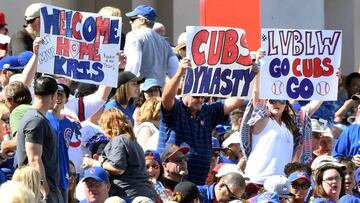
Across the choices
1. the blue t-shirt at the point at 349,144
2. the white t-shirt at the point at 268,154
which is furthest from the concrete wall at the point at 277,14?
the white t-shirt at the point at 268,154

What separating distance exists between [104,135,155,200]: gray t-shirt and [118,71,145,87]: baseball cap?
190 centimetres

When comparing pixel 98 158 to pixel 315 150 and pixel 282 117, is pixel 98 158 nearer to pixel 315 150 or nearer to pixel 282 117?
pixel 282 117

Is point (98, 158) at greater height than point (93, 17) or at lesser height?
lesser

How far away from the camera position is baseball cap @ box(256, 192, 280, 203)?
1254 centimetres

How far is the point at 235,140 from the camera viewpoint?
15.3 m

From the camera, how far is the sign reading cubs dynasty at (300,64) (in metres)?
14.5

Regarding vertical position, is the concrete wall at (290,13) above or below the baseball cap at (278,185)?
above

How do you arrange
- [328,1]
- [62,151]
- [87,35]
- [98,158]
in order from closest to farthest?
[62,151]
[98,158]
[87,35]
[328,1]

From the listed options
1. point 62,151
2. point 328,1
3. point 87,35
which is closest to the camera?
point 62,151

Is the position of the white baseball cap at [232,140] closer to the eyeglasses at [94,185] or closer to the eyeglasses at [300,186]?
the eyeglasses at [300,186]

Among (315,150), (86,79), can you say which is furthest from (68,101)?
(315,150)

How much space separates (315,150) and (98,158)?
363cm

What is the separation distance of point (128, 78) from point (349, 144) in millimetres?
2375

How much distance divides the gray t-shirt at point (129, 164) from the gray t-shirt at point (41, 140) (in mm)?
859
